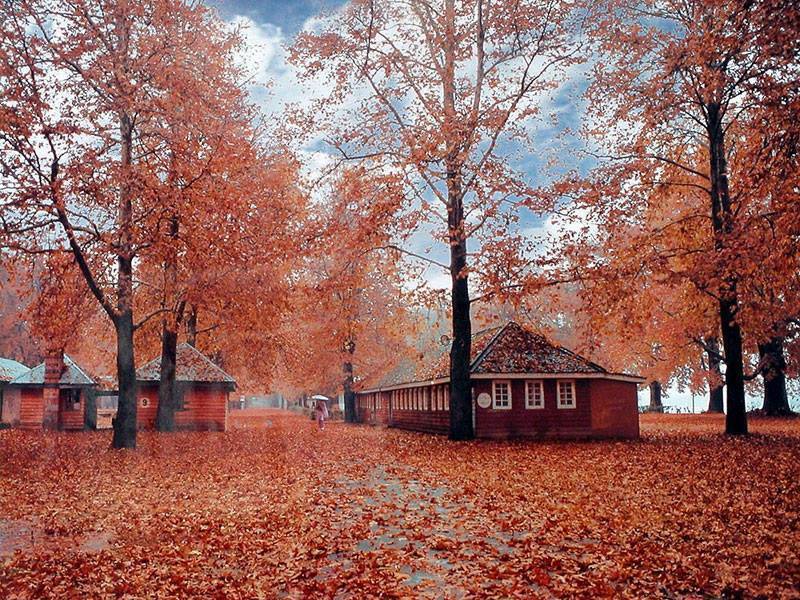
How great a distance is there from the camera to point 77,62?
22.3 metres

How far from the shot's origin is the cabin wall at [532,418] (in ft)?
97.1

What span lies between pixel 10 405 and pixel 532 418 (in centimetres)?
3370

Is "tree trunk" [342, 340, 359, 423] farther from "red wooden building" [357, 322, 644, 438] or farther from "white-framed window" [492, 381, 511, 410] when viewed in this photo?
"white-framed window" [492, 381, 511, 410]

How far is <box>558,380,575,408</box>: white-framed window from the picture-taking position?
2995 centimetres

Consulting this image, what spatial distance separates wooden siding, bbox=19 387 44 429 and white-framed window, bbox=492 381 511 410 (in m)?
28.4

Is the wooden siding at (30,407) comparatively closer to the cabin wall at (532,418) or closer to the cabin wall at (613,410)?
the cabin wall at (532,418)

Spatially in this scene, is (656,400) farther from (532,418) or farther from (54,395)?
(54,395)

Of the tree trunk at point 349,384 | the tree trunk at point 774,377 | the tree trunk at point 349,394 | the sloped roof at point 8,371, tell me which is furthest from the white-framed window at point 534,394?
the sloped roof at point 8,371

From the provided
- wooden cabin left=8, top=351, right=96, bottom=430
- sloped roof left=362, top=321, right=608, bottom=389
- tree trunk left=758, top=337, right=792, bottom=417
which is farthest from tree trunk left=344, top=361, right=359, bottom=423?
tree trunk left=758, top=337, right=792, bottom=417

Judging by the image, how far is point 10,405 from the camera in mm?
44562

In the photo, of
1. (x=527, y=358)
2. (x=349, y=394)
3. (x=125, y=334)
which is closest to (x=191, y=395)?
(x=349, y=394)

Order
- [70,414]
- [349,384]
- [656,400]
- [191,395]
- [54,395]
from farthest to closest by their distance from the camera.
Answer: [656,400] < [349,384] < [70,414] < [54,395] < [191,395]

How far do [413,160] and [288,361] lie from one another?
17.4 meters

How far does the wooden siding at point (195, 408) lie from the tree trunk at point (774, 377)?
31047mm
